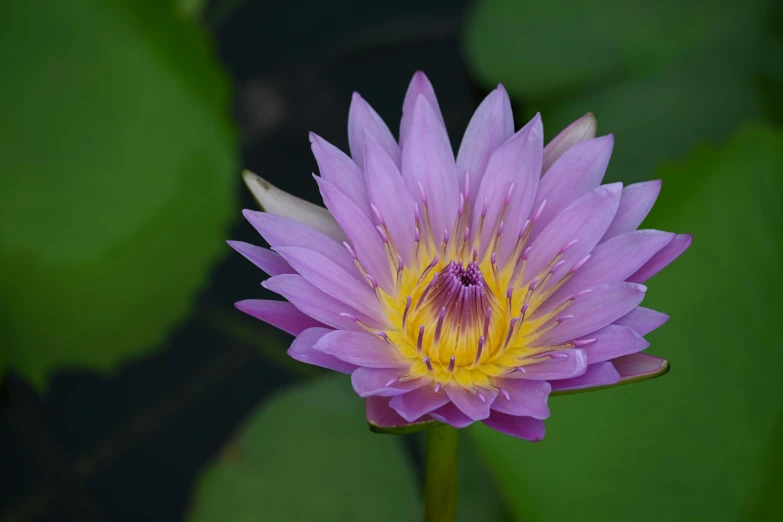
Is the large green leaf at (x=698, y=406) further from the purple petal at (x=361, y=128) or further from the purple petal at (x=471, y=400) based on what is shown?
the purple petal at (x=361, y=128)

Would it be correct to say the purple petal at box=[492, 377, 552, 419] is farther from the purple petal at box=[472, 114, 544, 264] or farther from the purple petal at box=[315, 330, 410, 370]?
the purple petal at box=[472, 114, 544, 264]

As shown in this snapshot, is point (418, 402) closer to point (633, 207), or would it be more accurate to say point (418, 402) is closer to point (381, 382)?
point (381, 382)

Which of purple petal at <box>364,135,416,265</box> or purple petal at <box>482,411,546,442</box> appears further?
purple petal at <box>364,135,416,265</box>

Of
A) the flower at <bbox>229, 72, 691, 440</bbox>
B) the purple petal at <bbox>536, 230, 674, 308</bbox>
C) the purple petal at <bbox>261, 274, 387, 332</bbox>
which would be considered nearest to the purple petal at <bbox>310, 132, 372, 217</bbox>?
the flower at <bbox>229, 72, 691, 440</bbox>

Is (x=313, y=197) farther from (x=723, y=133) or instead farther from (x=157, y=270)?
(x=723, y=133)

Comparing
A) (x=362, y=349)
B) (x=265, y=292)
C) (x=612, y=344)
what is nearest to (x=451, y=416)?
(x=362, y=349)

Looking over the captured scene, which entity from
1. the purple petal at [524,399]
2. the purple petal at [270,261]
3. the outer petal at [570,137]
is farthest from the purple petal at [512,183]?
the purple petal at [270,261]

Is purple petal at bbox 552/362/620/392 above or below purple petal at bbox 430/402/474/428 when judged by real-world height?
above
